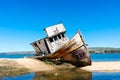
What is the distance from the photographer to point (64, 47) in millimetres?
34406

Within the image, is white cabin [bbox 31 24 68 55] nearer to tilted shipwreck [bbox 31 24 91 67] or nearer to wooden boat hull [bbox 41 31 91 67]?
tilted shipwreck [bbox 31 24 91 67]

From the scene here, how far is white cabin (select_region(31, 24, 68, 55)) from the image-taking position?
39594 millimetres

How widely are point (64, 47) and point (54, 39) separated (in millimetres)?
5837

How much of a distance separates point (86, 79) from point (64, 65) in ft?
41.1

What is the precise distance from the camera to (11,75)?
86.7ft

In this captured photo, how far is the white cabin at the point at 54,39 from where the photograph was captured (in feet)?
130

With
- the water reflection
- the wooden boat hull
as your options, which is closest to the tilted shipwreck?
the wooden boat hull

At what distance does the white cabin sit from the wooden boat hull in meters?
4.38

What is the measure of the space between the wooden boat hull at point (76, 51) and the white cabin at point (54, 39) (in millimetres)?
4378

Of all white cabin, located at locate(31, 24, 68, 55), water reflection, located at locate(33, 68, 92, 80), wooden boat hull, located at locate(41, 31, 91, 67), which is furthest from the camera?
white cabin, located at locate(31, 24, 68, 55)

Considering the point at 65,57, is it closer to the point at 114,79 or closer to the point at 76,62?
the point at 76,62

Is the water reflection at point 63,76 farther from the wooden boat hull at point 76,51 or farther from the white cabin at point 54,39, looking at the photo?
the white cabin at point 54,39

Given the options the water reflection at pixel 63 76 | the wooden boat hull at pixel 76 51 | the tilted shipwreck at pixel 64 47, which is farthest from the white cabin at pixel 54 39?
the water reflection at pixel 63 76

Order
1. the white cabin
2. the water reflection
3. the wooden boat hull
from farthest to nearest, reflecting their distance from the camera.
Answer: the white cabin → the wooden boat hull → the water reflection
